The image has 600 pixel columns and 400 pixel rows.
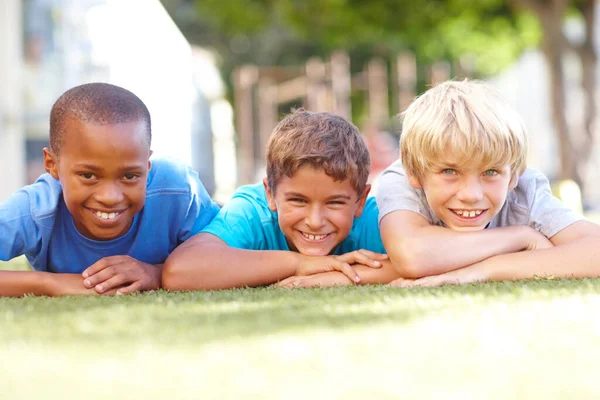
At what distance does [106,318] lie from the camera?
2.68 metres

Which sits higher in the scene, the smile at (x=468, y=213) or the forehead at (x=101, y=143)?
the forehead at (x=101, y=143)

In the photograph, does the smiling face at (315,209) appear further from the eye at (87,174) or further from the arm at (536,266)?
the eye at (87,174)

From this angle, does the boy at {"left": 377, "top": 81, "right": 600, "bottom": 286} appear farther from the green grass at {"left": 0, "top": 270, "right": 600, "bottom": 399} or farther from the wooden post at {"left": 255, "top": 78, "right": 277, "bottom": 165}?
the wooden post at {"left": 255, "top": 78, "right": 277, "bottom": 165}

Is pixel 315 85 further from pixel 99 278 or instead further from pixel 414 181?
pixel 99 278

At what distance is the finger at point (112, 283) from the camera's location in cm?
351

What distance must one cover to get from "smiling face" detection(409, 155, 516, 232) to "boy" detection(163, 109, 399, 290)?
1.10 feet

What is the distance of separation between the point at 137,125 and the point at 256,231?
0.80 metres

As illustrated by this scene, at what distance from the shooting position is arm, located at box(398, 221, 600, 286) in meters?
3.52

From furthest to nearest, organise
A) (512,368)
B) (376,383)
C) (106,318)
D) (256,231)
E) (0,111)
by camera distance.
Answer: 1. (0,111)
2. (256,231)
3. (106,318)
4. (512,368)
5. (376,383)

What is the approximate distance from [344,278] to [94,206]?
1.07 metres

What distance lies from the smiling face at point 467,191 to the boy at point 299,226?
0.33 meters

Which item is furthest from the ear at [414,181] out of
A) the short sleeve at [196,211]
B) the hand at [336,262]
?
the short sleeve at [196,211]

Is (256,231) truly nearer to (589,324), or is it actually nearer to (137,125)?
(137,125)

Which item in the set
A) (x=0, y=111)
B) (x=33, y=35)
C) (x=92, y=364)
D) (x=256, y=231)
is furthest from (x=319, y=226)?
(x=33, y=35)
